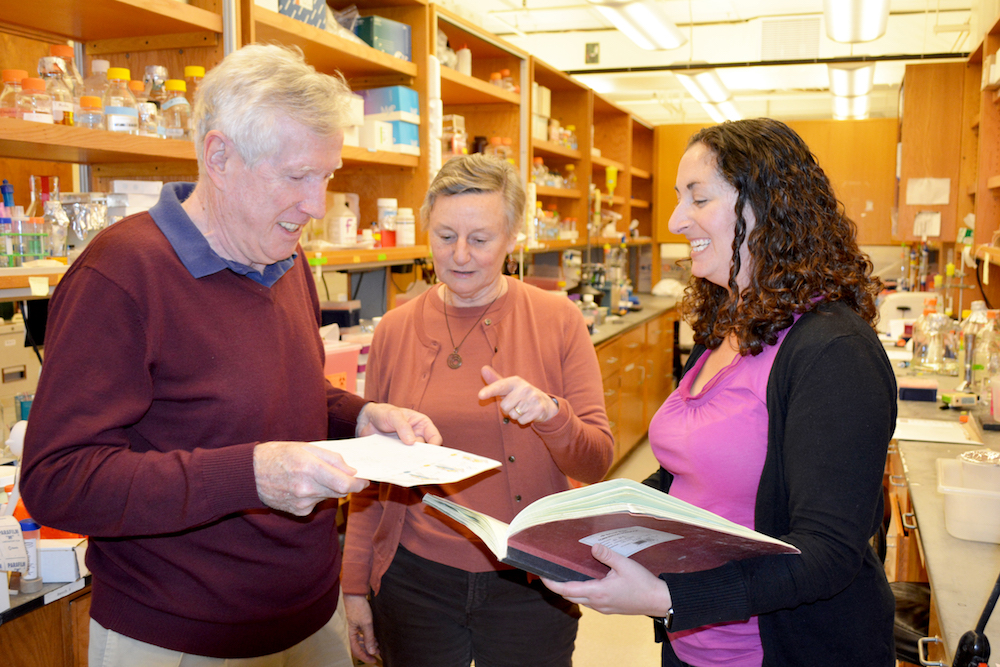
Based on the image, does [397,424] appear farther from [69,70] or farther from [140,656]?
[69,70]

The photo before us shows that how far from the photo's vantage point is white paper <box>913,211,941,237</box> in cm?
543

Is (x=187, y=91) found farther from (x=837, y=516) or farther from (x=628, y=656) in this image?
(x=628, y=656)

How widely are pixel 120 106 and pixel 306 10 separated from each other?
0.83m

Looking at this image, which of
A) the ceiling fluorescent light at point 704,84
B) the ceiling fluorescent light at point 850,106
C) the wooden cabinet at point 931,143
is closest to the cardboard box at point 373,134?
the wooden cabinet at point 931,143

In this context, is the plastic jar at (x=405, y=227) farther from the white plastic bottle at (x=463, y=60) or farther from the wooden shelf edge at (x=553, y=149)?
the wooden shelf edge at (x=553, y=149)

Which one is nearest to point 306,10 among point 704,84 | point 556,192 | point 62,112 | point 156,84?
point 156,84

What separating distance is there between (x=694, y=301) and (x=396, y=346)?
2.41 feet

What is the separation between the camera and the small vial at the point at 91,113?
1.89 meters

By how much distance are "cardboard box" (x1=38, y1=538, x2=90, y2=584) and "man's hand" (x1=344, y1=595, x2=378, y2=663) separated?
0.59 metres

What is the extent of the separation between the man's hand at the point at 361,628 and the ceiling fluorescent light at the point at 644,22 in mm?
4003

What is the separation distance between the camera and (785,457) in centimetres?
112

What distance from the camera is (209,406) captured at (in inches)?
48.8

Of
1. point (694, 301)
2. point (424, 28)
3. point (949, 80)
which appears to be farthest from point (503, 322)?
point (949, 80)

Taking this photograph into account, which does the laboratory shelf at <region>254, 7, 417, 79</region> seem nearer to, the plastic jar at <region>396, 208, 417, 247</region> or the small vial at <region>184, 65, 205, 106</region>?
the small vial at <region>184, 65, 205, 106</region>
